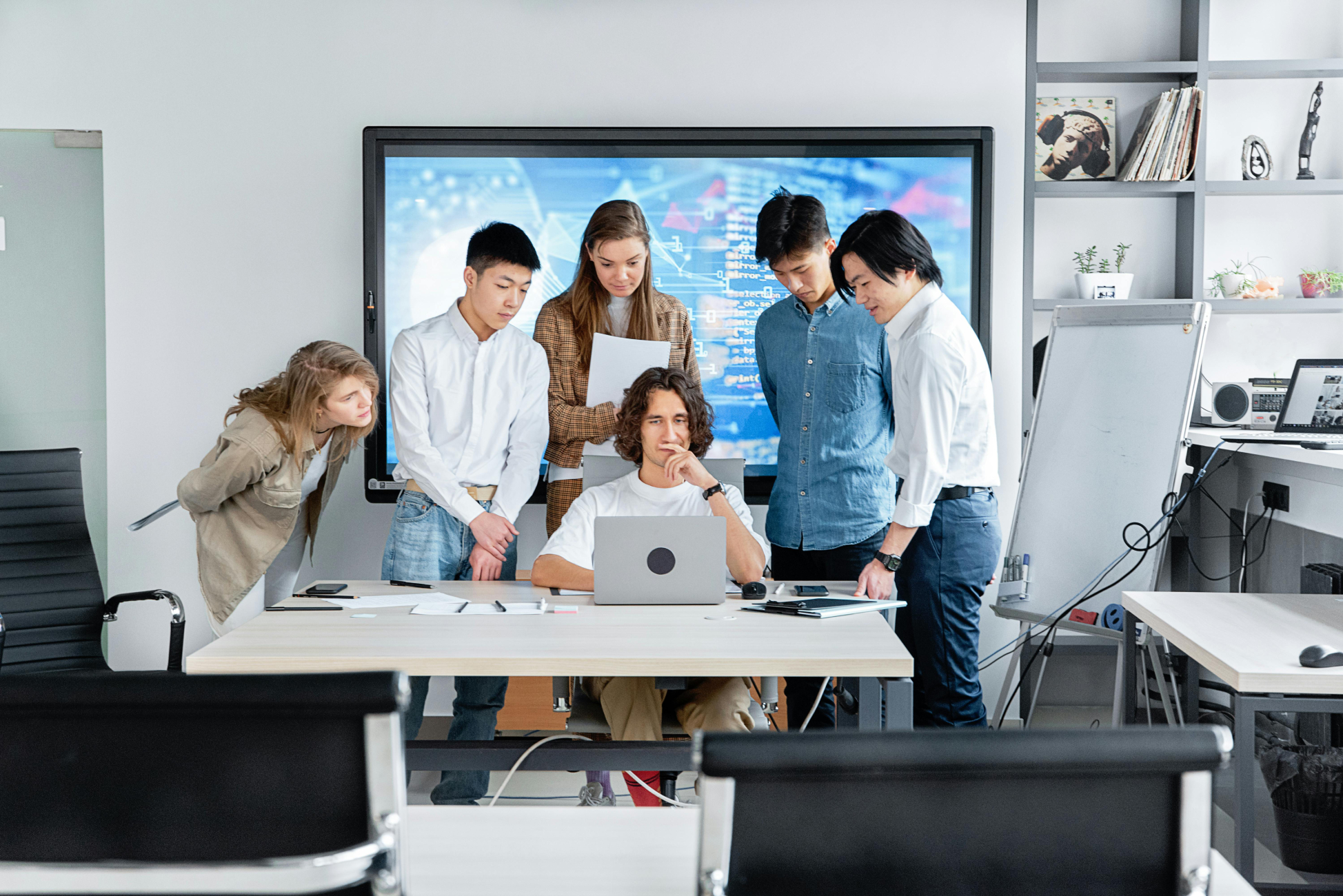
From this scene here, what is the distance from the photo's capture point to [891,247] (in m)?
2.46

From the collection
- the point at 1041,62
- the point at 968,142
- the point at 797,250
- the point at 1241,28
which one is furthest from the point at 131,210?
the point at 1241,28

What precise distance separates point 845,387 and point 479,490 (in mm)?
1155

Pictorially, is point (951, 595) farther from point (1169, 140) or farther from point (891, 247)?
point (1169, 140)

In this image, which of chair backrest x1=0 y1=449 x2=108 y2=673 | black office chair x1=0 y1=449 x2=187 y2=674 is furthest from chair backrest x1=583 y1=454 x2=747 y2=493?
chair backrest x1=0 y1=449 x2=108 y2=673

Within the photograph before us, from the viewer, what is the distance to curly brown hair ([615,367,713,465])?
260 centimetres

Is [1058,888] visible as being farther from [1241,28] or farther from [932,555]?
[1241,28]

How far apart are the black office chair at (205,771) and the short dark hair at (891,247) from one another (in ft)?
6.60

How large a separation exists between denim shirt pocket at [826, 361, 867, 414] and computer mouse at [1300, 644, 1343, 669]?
1449 mm

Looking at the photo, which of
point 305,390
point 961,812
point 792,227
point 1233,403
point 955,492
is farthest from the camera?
point 1233,403

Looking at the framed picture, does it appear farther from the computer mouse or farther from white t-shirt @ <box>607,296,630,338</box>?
the computer mouse

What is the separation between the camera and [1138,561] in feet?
9.39

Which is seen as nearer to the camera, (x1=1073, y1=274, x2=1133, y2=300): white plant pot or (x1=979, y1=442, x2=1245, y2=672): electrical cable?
(x1=979, y1=442, x2=1245, y2=672): electrical cable

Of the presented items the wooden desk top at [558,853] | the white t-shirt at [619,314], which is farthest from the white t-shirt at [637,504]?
the wooden desk top at [558,853]

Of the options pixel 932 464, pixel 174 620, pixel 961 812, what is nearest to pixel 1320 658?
pixel 932 464
